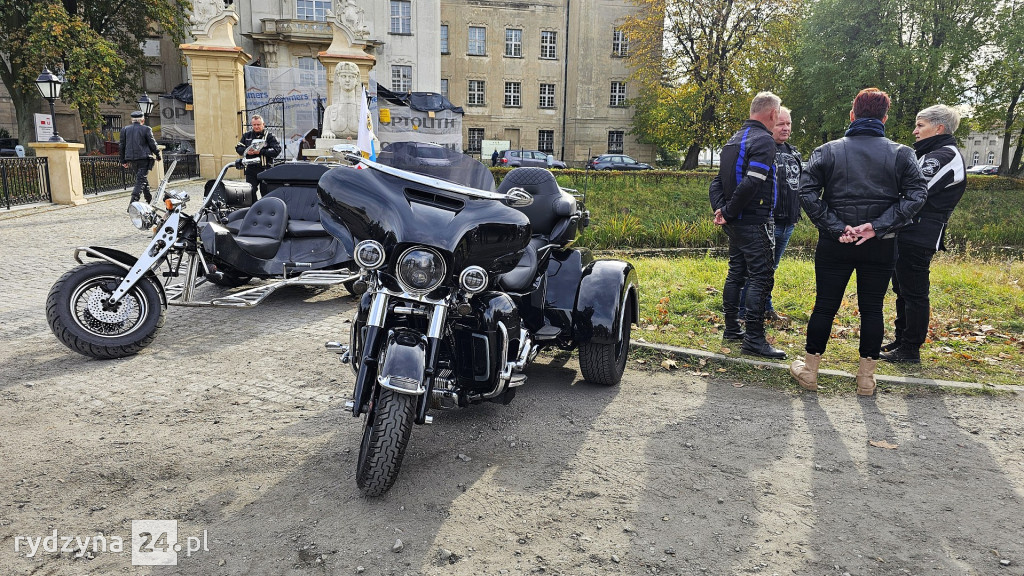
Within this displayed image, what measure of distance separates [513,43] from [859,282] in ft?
160

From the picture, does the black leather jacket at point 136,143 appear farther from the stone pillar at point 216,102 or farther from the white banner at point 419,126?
the white banner at point 419,126

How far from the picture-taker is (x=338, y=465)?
3.37 meters

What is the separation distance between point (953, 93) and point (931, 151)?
3087cm

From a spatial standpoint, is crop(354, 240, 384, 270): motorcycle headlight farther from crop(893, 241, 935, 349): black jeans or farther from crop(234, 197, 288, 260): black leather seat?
crop(893, 241, 935, 349): black jeans

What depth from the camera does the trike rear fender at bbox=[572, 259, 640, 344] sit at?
174 inches

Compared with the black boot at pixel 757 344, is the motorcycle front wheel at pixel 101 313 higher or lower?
higher

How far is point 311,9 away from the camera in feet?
129

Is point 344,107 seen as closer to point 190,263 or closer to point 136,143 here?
point 136,143

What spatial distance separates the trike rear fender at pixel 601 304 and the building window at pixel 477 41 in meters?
48.0

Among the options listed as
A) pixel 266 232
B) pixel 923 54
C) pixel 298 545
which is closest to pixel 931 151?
pixel 298 545

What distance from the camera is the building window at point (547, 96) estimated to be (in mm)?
50219

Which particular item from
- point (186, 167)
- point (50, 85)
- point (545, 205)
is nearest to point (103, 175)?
point (50, 85)

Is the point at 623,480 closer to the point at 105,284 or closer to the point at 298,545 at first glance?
the point at 298,545

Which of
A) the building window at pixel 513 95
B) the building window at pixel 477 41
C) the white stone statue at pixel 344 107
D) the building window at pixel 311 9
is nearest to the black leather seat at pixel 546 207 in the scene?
the white stone statue at pixel 344 107
